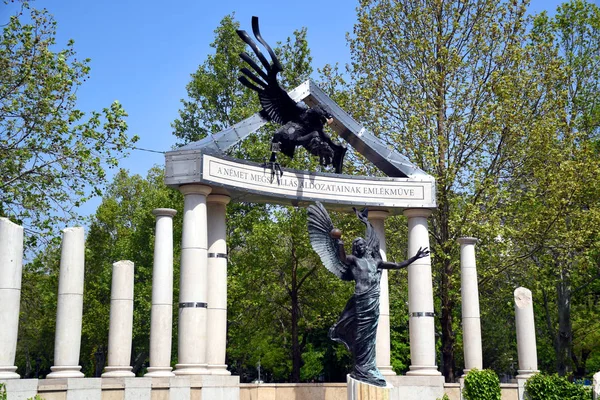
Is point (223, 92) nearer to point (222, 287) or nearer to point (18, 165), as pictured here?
point (18, 165)

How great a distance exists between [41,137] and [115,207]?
84.6 ft

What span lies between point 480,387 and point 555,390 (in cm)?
244

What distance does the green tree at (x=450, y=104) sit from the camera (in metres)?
26.9

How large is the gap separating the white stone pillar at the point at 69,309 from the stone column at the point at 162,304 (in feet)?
7.63

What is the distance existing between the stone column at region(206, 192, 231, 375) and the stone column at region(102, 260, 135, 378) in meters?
2.47

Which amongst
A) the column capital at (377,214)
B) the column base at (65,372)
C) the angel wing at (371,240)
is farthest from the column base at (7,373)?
the column capital at (377,214)

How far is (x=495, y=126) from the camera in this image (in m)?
27.0

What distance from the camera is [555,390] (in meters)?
22.1

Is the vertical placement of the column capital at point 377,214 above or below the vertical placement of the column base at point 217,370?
above

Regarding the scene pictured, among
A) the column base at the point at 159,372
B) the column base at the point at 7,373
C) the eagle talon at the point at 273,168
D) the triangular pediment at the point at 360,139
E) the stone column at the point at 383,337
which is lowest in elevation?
the column base at the point at 159,372

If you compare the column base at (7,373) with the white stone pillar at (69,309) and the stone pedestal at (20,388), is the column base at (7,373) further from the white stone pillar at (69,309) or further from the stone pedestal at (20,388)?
the white stone pillar at (69,309)

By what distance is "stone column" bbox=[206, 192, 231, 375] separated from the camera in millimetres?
20500

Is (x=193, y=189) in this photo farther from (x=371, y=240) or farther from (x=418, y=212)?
(x=418, y=212)

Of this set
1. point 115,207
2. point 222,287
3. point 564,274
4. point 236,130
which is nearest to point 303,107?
point 236,130
